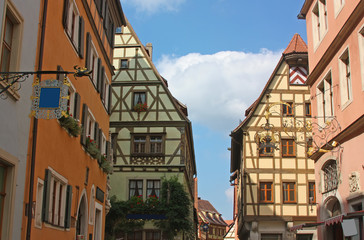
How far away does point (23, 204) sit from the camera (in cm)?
976

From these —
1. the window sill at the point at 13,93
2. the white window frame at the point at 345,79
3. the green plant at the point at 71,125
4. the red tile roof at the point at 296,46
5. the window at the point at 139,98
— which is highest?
the red tile roof at the point at 296,46

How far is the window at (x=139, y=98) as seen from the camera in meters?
30.6

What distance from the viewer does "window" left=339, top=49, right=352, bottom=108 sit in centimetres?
1423

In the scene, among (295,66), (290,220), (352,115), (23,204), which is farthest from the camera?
(295,66)

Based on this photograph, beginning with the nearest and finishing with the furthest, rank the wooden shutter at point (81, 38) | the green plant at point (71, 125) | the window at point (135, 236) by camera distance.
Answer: the green plant at point (71, 125) < the wooden shutter at point (81, 38) < the window at point (135, 236)

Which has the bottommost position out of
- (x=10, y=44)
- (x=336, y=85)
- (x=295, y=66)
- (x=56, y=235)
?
(x=56, y=235)

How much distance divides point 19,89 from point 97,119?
28.2 ft

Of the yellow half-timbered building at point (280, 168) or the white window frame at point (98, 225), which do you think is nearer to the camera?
the white window frame at point (98, 225)

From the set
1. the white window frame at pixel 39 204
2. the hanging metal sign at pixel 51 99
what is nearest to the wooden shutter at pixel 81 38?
the white window frame at pixel 39 204

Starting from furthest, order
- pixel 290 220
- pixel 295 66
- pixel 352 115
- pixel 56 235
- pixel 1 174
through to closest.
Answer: pixel 295 66 → pixel 290 220 → pixel 352 115 → pixel 56 235 → pixel 1 174

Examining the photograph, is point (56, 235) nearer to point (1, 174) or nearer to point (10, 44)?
point (1, 174)

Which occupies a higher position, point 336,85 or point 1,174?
point 336,85

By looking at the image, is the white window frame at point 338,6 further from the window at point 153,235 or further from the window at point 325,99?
the window at point 153,235

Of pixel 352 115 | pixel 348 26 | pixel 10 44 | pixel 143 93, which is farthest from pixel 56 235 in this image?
pixel 143 93
